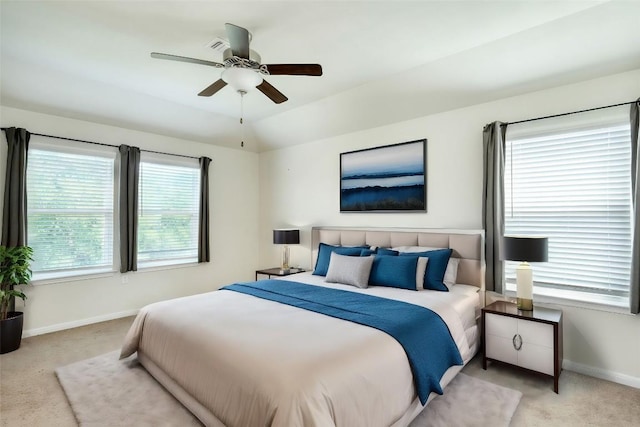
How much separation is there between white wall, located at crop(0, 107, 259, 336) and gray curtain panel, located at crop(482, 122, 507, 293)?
13.2ft

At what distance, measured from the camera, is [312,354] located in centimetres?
181

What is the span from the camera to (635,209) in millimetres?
2605

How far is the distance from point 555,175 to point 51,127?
5.57 metres

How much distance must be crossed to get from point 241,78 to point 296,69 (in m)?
0.44

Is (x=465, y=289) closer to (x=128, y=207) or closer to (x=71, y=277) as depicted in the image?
(x=128, y=207)

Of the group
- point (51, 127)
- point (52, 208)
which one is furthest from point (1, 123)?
point (52, 208)

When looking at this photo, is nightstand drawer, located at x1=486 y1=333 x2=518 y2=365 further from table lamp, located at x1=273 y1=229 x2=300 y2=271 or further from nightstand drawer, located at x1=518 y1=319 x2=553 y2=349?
table lamp, located at x1=273 y1=229 x2=300 y2=271

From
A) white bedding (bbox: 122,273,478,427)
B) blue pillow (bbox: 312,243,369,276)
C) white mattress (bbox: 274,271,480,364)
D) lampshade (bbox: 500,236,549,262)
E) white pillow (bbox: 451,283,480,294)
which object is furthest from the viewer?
blue pillow (bbox: 312,243,369,276)

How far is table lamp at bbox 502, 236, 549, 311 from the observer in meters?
2.70

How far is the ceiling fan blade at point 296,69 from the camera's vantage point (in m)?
2.39

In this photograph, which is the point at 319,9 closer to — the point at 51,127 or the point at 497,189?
the point at 497,189

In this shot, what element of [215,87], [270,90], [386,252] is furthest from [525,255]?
[215,87]

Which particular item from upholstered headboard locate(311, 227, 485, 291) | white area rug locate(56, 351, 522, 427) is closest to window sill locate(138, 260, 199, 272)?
white area rug locate(56, 351, 522, 427)

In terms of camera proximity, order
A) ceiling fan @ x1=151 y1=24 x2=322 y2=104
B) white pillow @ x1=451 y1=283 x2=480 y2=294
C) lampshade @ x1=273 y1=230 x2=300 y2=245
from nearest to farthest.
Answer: ceiling fan @ x1=151 y1=24 x2=322 y2=104 < white pillow @ x1=451 y1=283 x2=480 y2=294 < lampshade @ x1=273 y1=230 x2=300 y2=245
